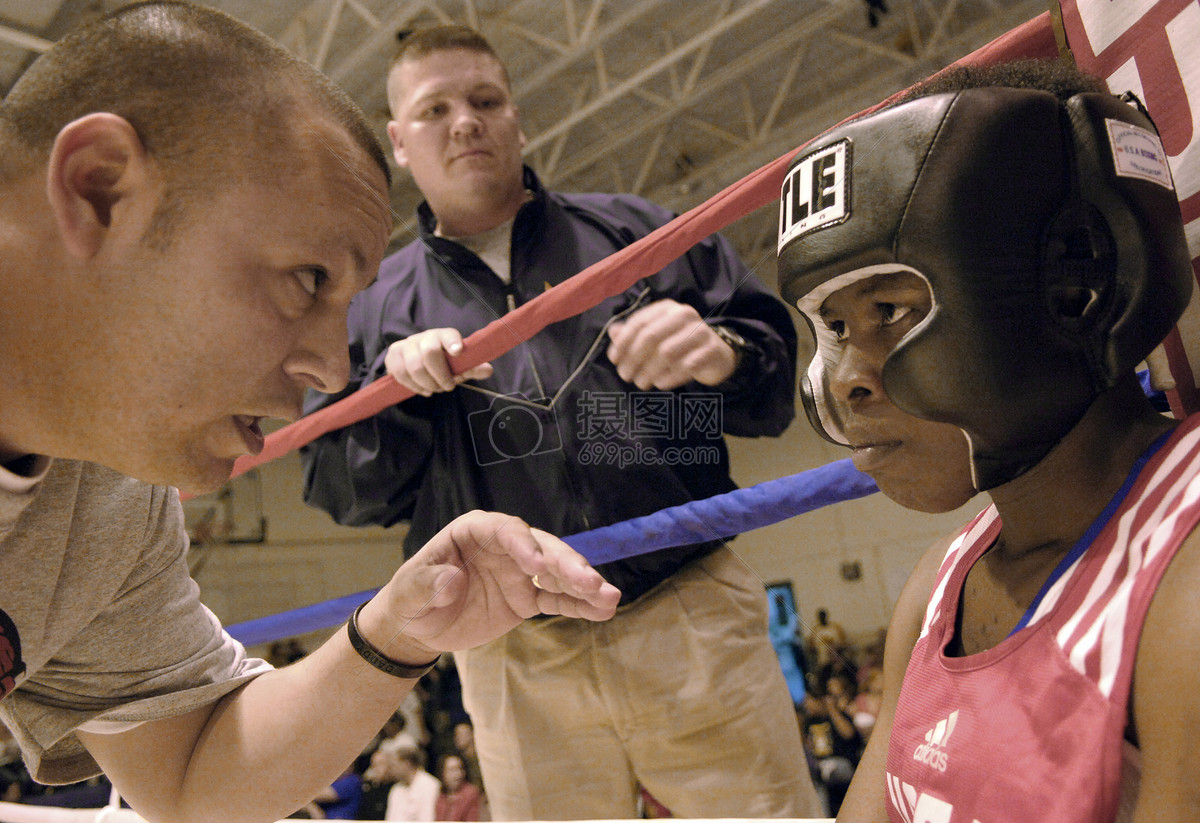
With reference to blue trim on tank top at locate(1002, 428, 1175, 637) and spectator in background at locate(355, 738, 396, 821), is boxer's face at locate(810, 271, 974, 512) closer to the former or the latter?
blue trim on tank top at locate(1002, 428, 1175, 637)

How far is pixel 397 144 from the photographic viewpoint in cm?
107

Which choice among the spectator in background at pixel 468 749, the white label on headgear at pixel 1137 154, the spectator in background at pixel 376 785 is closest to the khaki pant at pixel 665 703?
the spectator in background at pixel 468 749

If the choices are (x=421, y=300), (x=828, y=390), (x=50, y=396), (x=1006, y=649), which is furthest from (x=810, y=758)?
(x=50, y=396)

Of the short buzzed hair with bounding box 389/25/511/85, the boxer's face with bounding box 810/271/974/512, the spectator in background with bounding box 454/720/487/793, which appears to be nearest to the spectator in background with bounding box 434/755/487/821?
Result: the spectator in background with bounding box 454/720/487/793

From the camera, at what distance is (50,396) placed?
657 millimetres

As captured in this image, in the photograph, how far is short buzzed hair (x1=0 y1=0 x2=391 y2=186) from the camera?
0.58m

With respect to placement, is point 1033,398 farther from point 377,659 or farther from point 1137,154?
point 377,659

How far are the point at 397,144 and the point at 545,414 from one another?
1.84 ft

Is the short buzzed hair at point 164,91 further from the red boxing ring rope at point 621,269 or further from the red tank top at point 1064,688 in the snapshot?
the red tank top at point 1064,688

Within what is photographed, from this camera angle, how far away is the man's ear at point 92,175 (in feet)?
1.83

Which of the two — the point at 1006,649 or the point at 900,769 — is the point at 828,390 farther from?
the point at 900,769

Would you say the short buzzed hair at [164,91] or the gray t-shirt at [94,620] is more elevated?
the short buzzed hair at [164,91]

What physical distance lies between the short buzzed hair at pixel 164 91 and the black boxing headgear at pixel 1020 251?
0.50 meters

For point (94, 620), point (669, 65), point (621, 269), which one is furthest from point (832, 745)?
point (669, 65)
